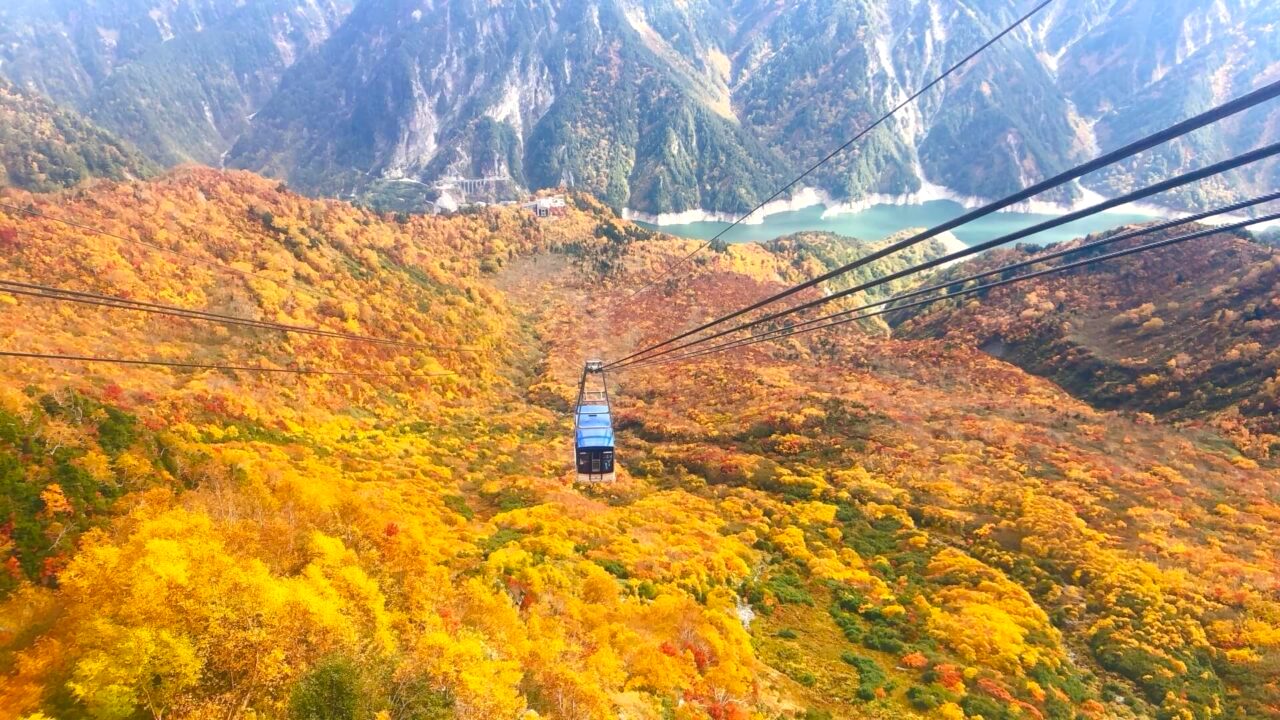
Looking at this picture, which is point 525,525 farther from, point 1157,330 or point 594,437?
point 1157,330

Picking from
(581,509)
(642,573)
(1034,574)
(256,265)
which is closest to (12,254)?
(256,265)

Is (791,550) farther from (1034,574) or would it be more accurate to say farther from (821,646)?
(1034,574)

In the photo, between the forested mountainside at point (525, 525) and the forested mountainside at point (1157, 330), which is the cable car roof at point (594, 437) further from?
the forested mountainside at point (1157, 330)

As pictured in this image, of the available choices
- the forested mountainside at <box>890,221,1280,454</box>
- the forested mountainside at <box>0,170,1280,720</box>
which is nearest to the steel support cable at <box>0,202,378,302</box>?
the forested mountainside at <box>0,170,1280,720</box>

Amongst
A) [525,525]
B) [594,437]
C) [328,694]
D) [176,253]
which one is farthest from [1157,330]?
[176,253]

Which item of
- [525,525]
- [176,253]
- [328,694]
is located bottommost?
[328,694]

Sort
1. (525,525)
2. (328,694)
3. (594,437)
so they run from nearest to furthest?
(328,694) < (525,525) < (594,437)

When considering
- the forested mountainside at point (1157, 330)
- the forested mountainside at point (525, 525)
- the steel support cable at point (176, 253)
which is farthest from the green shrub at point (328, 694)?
the forested mountainside at point (1157, 330)

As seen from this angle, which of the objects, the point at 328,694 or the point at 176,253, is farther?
the point at 176,253
